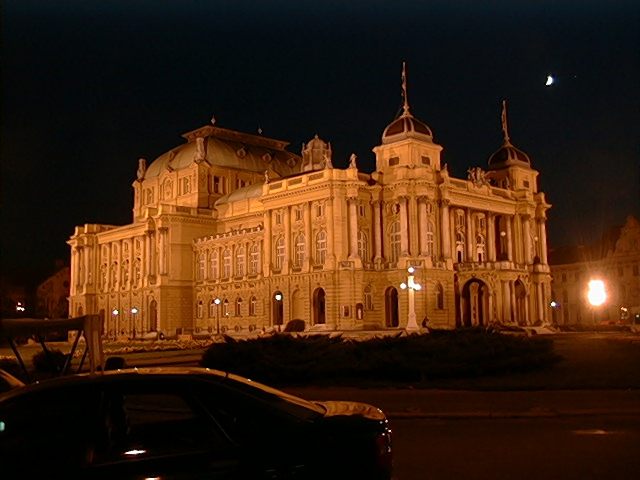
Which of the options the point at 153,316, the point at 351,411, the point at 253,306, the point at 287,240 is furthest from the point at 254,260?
the point at 351,411

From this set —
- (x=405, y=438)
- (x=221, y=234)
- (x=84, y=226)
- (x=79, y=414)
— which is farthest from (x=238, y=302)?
(x=79, y=414)

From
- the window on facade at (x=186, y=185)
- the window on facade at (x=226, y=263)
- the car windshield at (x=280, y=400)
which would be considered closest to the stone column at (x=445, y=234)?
the window on facade at (x=226, y=263)

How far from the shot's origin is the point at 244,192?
95.3 meters

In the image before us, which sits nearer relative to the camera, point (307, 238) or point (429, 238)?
point (429, 238)

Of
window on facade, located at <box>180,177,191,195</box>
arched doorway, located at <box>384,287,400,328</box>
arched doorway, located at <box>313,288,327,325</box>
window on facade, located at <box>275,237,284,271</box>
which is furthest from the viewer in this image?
window on facade, located at <box>180,177,191,195</box>

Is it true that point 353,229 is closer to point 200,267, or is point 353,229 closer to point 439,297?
point 439,297

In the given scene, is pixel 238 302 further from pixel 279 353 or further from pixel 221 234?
pixel 279 353

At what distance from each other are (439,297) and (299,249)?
1510cm

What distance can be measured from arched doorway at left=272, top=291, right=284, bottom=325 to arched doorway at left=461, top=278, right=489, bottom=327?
18525 mm

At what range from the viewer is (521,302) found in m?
81.7

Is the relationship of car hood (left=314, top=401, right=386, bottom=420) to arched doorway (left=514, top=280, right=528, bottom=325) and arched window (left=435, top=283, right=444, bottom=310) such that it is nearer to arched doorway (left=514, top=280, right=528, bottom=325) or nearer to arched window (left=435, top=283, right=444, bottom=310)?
arched window (left=435, top=283, right=444, bottom=310)

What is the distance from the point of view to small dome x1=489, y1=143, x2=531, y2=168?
301ft

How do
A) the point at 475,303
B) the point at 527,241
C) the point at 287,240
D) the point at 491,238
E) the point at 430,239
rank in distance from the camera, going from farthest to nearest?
the point at 527,241 → the point at 491,238 → the point at 475,303 → the point at 287,240 → the point at 430,239

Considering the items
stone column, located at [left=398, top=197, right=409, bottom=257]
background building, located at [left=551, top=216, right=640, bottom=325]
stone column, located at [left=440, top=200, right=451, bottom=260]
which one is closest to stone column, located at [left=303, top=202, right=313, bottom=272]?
stone column, located at [left=398, top=197, right=409, bottom=257]
